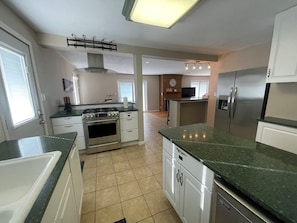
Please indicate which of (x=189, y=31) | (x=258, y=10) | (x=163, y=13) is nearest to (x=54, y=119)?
(x=163, y=13)

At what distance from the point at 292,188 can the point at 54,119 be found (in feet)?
10.5

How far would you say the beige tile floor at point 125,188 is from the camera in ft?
4.77

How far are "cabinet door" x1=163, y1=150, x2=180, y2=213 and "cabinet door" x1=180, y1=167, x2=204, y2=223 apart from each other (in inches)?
3.5

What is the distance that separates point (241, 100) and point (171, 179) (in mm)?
2424

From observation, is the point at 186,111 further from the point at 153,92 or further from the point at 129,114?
the point at 153,92

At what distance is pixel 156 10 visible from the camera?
148cm

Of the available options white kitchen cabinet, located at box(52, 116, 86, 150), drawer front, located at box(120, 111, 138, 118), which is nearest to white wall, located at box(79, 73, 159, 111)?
drawer front, located at box(120, 111, 138, 118)

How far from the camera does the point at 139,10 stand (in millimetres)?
1461

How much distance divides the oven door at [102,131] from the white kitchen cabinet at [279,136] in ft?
8.73

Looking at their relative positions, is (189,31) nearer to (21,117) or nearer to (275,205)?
(275,205)

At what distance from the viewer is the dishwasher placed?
607 millimetres

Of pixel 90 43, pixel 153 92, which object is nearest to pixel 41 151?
pixel 90 43

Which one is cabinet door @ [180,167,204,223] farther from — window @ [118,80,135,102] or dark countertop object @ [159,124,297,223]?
window @ [118,80,135,102]

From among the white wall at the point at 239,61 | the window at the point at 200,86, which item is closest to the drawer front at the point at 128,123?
the white wall at the point at 239,61
